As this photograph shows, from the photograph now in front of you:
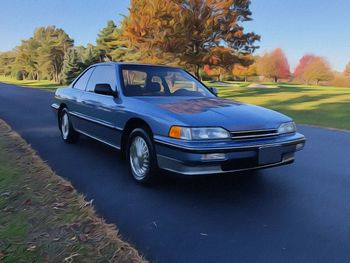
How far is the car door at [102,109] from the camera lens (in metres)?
4.57

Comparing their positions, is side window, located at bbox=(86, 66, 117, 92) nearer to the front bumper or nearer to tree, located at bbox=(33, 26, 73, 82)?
the front bumper

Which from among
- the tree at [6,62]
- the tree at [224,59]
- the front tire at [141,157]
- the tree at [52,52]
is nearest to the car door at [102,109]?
the front tire at [141,157]

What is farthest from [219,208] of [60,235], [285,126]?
[60,235]

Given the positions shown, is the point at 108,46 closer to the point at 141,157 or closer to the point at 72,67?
the point at 72,67

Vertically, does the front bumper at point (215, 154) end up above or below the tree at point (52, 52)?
below

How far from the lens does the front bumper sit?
338 cm

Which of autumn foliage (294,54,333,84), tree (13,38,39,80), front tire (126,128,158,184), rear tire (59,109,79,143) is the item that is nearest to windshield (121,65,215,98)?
front tire (126,128,158,184)

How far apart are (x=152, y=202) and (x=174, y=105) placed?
117 cm

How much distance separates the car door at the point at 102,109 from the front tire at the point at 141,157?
0.34 m

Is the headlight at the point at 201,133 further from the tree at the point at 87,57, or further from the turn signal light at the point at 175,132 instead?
the tree at the point at 87,57

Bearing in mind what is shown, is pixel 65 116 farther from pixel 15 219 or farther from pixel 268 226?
pixel 268 226

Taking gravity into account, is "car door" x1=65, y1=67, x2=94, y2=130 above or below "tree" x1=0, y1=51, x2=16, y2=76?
below

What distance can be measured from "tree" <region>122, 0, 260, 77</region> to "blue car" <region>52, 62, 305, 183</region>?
1702 centimetres

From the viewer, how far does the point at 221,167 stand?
3.44 metres
